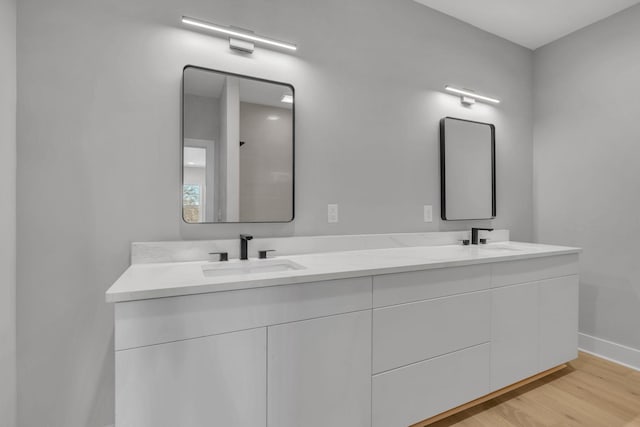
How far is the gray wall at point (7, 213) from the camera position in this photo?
48.3 inches

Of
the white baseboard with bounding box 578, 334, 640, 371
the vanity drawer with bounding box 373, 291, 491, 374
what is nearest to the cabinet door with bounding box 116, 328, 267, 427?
the vanity drawer with bounding box 373, 291, 491, 374

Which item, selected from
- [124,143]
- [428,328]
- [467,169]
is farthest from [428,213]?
[124,143]

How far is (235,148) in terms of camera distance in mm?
1715

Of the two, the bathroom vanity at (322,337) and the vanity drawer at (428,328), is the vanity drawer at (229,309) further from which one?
the vanity drawer at (428,328)

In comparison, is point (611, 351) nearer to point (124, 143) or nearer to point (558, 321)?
point (558, 321)

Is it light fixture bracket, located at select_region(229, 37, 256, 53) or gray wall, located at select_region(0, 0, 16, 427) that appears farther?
light fixture bracket, located at select_region(229, 37, 256, 53)

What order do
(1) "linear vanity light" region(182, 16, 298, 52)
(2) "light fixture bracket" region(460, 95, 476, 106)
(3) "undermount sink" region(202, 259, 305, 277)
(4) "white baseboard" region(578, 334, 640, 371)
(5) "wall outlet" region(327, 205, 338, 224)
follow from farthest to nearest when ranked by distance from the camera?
(2) "light fixture bracket" region(460, 95, 476, 106) → (4) "white baseboard" region(578, 334, 640, 371) → (5) "wall outlet" region(327, 205, 338, 224) → (1) "linear vanity light" region(182, 16, 298, 52) → (3) "undermount sink" region(202, 259, 305, 277)

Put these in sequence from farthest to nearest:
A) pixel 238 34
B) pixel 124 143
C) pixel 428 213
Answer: pixel 428 213, pixel 238 34, pixel 124 143

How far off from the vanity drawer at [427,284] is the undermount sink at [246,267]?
391 mm

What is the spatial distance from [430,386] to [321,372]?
624 mm

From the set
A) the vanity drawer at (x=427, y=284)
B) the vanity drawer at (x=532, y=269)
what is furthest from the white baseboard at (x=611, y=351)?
the vanity drawer at (x=427, y=284)

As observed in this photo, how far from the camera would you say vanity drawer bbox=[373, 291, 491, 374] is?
1393 mm

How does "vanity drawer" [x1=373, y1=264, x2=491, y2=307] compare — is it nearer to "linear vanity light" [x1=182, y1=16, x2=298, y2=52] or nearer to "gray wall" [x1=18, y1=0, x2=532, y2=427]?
"gray wall" [x1=18, y1=0, x2=532, y2=427]

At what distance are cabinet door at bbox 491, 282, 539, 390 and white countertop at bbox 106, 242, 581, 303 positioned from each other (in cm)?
23
